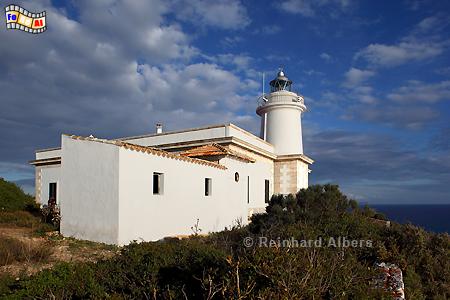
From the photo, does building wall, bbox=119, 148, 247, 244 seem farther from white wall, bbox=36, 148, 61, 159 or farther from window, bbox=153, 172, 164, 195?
white wall, bbox=36, 148, 61, 159

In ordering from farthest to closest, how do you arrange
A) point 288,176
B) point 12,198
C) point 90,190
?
1. point 288,176
2. point 12,198
3. point 90,190

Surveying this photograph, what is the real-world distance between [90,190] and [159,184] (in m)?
2.08

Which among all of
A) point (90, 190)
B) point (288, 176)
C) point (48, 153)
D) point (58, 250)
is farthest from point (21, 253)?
point (48, 153)

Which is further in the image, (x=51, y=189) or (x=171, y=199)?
(x=51, y=189)

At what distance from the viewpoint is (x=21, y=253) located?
26.9 ft

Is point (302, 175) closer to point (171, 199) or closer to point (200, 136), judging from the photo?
point (200, 136)

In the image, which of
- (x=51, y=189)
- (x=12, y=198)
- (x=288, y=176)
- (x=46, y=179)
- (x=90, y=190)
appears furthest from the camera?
(x=46, y=179)

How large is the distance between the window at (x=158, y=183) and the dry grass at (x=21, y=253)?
140 inches

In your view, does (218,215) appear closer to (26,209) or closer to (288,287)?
(26,209)

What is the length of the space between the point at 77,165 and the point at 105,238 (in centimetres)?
241

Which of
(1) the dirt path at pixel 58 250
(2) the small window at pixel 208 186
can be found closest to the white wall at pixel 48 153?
(1) the dirt path at pixel 58 250

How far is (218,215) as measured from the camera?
14273mm

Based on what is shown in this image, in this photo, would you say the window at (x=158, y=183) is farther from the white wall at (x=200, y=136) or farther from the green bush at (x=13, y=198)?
the green bush at (x=13, y=198)

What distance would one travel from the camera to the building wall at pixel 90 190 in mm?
9953
